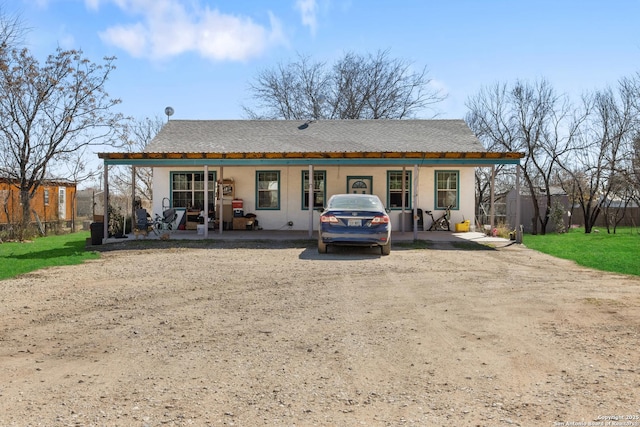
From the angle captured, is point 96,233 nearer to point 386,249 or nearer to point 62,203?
point 386,249

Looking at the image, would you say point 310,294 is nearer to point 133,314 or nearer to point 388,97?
point 133,314

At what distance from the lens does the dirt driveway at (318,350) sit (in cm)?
352

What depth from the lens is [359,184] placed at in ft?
63.5

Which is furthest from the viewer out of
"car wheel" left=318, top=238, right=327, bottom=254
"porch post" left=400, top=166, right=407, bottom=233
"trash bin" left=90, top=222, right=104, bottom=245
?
"porch post" left=400, top=166, right=407, bottom=233

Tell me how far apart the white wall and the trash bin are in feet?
14.3

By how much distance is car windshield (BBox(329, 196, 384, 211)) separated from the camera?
12629 millimetres

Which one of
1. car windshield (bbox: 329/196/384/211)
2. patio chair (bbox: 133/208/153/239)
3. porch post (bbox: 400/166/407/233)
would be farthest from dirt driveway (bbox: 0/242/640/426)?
porch post (bbox: 400/166/407/233)

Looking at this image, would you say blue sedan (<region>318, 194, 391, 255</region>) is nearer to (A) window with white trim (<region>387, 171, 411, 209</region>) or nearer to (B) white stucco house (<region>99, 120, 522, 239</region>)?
(B) white stucco house (<region>99, 120, 522, 239</region>)

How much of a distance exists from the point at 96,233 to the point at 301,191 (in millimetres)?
7311

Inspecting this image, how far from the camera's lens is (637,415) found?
3393mm

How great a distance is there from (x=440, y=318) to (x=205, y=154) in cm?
1167

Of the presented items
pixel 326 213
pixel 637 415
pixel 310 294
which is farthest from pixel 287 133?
pixel 637 415

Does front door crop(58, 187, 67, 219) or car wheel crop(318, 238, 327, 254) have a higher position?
front door crop(58, 187, 67, 219)

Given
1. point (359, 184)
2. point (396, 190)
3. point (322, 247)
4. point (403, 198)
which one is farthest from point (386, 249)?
point (396, 190)
